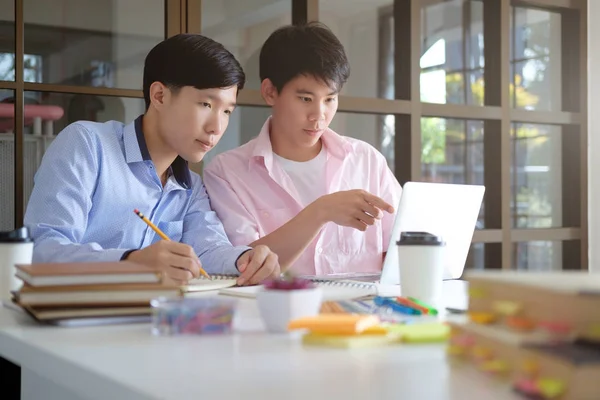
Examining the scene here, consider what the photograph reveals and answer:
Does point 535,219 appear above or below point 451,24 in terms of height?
below

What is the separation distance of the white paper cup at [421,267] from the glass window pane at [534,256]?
125 inches

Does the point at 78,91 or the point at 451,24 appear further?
the point at 451,24

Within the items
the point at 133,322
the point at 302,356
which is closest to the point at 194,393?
the point at 302,356

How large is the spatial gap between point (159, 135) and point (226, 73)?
254 mm

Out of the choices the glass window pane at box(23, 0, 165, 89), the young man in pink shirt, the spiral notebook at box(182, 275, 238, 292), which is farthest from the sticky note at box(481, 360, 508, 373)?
the glass window pane at box(23, 0, 165, 89)

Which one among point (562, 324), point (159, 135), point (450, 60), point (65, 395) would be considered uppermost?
point (450, 60)

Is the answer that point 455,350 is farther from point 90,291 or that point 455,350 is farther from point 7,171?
point 7,171

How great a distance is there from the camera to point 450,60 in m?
6.02

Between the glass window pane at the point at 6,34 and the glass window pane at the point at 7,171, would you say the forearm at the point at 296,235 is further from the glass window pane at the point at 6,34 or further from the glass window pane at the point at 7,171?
the glass window pane at the point at 6,34

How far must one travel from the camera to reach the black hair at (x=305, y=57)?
237 centimetres

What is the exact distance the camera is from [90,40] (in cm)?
512

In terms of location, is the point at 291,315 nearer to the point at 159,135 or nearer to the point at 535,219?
the point at 159,135

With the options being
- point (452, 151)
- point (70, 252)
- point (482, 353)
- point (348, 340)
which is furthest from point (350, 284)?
point (452, 151)

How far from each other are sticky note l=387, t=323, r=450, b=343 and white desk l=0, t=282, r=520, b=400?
0.04 ft
